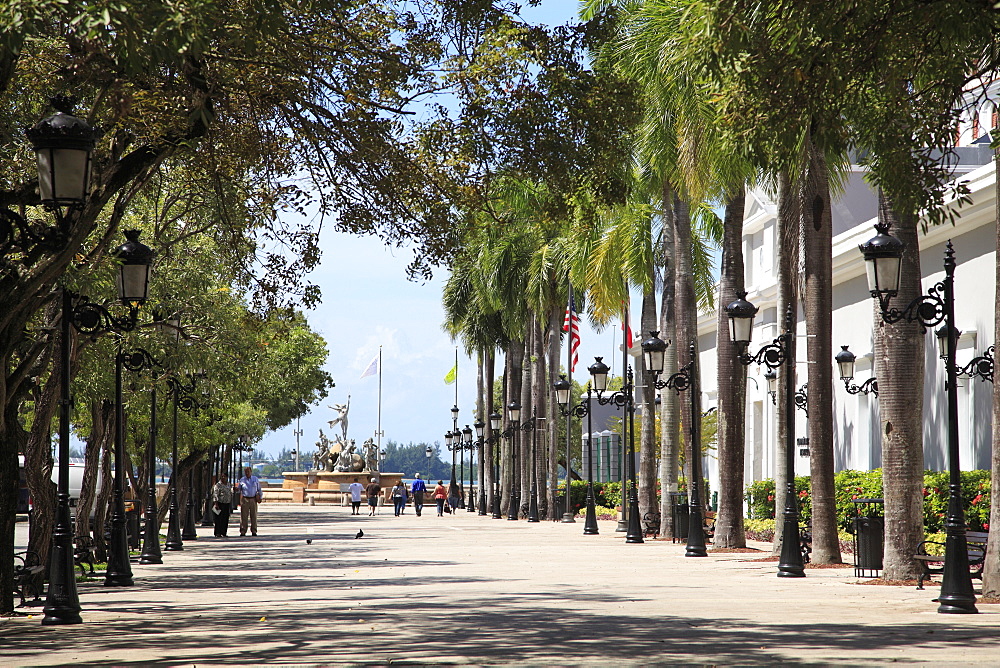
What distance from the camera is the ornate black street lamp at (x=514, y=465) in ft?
171

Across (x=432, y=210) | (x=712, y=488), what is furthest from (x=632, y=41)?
(x=712, y=488)

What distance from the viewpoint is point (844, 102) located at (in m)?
11.6

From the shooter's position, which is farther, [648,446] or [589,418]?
[589,418]

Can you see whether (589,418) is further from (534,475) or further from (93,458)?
(93,458)

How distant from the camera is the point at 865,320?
3569 centimetres

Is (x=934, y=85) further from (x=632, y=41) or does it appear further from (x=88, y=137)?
(x=632, y=41)

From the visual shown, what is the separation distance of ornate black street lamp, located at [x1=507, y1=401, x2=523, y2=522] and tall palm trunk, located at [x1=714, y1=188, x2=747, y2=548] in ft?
83.1

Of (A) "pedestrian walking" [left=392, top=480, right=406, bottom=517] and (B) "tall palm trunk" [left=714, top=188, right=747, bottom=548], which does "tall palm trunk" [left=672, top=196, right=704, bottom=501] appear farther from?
(A) "pedestrian walking" [left=392, top=480, right=406, bottom=517]

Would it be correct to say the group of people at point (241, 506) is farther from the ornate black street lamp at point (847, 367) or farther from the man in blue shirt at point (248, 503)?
the ornate black street lamp at point (847, 367)

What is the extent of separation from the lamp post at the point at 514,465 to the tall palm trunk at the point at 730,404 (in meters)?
25.3

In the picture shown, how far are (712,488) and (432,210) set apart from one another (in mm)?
43040

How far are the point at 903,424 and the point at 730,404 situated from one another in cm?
838

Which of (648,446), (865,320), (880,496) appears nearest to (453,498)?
(648,446)

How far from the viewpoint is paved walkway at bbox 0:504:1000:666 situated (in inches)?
401
